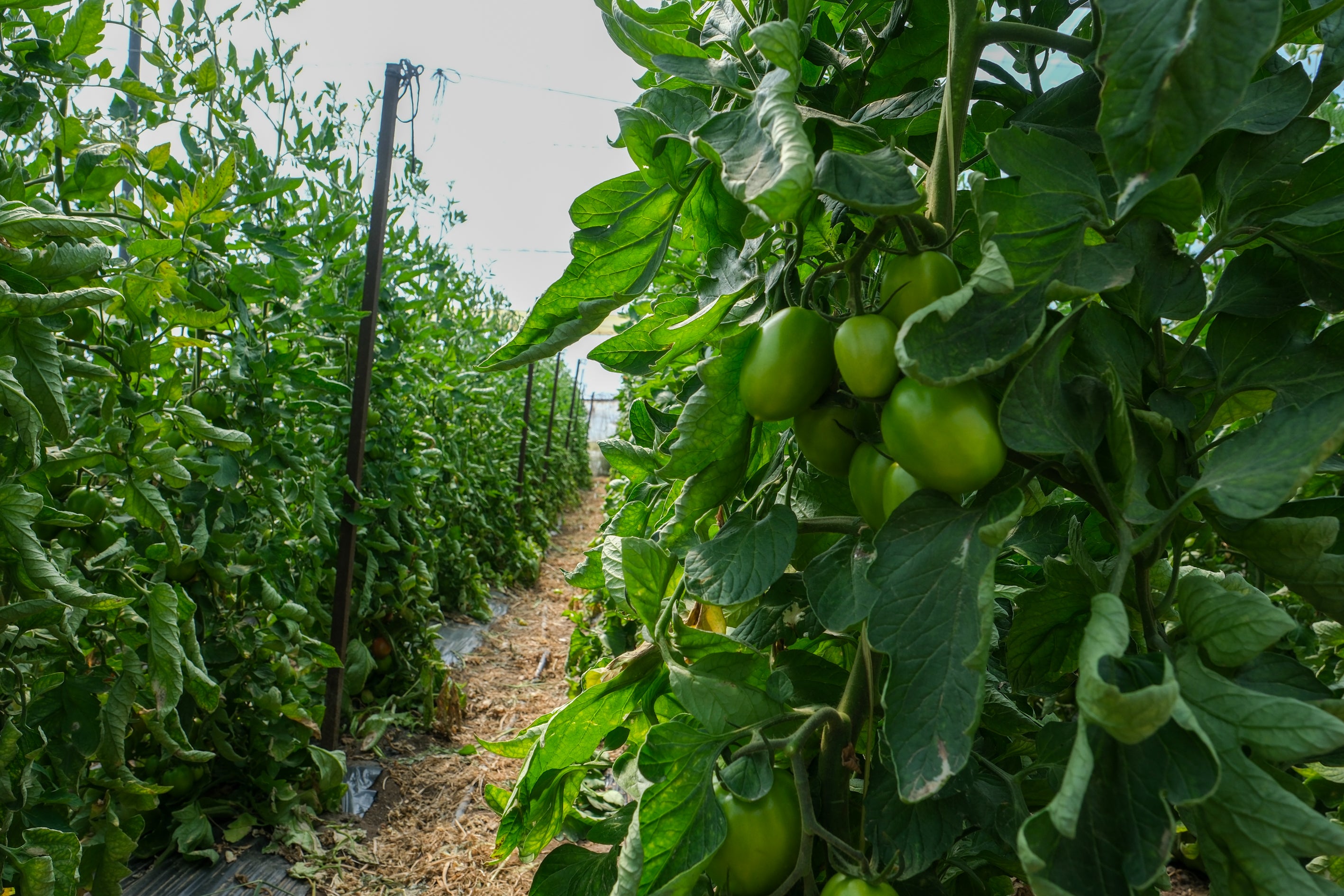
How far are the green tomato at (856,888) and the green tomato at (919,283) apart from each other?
35 centimetres

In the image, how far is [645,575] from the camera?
2.11 feet

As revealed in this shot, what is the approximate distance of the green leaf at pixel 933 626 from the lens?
0.38 m

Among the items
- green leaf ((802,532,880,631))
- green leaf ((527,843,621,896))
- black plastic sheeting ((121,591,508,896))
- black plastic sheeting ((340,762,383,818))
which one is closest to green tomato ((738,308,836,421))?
green leaf ((802,532,880,631))

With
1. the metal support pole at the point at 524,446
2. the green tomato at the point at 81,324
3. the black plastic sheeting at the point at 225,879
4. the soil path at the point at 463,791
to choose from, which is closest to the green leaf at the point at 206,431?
the green tomato at the point at 81,324

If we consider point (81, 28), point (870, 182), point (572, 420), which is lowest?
point (572, 420)

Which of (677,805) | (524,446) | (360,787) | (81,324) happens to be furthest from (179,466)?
(524,446)

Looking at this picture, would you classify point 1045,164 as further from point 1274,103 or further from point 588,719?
point 588,719

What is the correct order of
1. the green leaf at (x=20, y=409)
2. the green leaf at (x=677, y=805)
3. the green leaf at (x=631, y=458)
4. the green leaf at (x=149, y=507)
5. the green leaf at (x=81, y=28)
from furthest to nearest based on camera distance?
1. the green leaf at (x=149, y=507)
2. the green leaf at (x=81, y=28)
3. the green leaf at (x=631, y=458)
4. the green leaf at (x=20, y=409)
5. the green leaf at (x=677, y=805)

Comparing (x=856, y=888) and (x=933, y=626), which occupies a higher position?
(x=933, y=626)

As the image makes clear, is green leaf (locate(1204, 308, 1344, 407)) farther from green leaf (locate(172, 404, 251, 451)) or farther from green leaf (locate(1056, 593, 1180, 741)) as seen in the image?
green leaf (locate(172, 404, 251, 451))

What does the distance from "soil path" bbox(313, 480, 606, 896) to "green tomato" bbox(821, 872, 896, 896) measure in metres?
1.18

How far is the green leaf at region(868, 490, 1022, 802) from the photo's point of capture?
38cm

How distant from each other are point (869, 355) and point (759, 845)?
33 centimetres

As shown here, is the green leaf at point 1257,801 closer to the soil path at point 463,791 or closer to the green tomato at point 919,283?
the green tomato at point 919,283
